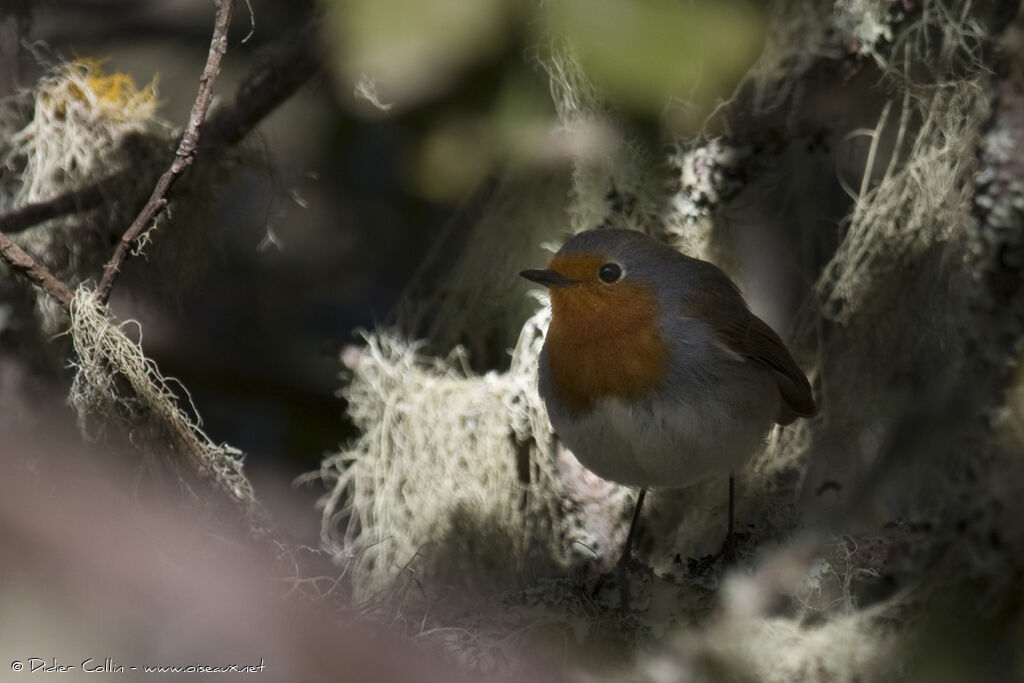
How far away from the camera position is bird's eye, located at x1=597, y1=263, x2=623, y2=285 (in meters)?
3.03

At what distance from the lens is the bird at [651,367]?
290cm

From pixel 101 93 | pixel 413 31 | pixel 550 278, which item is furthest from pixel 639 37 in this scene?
pixel 101 93

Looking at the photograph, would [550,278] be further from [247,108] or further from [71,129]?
[71,129]

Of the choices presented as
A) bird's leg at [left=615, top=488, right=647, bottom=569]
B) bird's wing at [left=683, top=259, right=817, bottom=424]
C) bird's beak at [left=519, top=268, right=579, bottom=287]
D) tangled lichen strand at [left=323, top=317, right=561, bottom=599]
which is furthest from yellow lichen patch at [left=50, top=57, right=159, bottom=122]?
bird's leg at [left=615, top=488, right=647, bottom=569]

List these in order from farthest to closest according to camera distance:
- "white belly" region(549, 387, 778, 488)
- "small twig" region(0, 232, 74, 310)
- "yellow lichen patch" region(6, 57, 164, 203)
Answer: "yellow lichen patch" region(6, 57, 164, 203)
"white belly" region(549, 387, 778, 488)
"small twig" region(0, 232, 74, 310)

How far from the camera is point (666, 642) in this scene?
2771 millimetres

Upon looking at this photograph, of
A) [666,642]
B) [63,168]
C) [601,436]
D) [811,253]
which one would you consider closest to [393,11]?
[601,436]

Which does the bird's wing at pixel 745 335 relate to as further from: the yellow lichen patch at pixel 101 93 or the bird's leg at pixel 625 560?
the yellow lichen patch at pixel 101 93

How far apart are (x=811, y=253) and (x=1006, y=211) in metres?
0.90

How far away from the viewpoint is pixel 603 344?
9.73ft

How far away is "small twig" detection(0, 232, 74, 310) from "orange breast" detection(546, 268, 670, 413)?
1214mm

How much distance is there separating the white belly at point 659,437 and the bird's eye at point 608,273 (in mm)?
338

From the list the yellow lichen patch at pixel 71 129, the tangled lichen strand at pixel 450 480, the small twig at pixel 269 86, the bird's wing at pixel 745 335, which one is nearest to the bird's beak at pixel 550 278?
the bird's wing at pixel 745 335

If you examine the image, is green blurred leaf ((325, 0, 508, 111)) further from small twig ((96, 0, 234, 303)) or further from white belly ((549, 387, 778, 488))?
white belly ((549, 387, 778, 488))
